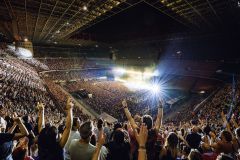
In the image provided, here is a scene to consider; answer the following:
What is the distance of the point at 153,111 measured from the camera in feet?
78.0

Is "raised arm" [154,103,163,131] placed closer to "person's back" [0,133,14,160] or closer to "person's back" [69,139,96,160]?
"person's back" [69,139,96,160]

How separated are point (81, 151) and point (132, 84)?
41083 millimetres

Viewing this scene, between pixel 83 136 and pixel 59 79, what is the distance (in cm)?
3935

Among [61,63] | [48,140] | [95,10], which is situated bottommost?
[48,140]

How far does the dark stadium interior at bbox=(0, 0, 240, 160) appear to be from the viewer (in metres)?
3.21

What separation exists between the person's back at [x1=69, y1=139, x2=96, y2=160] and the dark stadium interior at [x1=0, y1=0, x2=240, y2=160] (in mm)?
14

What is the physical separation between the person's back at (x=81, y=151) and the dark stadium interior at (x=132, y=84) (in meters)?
0.01

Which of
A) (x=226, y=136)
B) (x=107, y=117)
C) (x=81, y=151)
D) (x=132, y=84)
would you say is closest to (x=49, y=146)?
(x=81, y=151)

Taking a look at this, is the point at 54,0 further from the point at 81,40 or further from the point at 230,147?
the point at 81,40

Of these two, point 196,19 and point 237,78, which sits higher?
point 196,19

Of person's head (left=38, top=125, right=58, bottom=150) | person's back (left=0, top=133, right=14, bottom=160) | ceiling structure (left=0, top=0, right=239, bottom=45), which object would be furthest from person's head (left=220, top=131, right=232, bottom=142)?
ceiling structure (left=0, top=0, right=239, bottom=45)

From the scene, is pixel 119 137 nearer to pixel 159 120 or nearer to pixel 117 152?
pixel 117 152

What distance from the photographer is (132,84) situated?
144 feet

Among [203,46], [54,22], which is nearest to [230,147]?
[54,22]
